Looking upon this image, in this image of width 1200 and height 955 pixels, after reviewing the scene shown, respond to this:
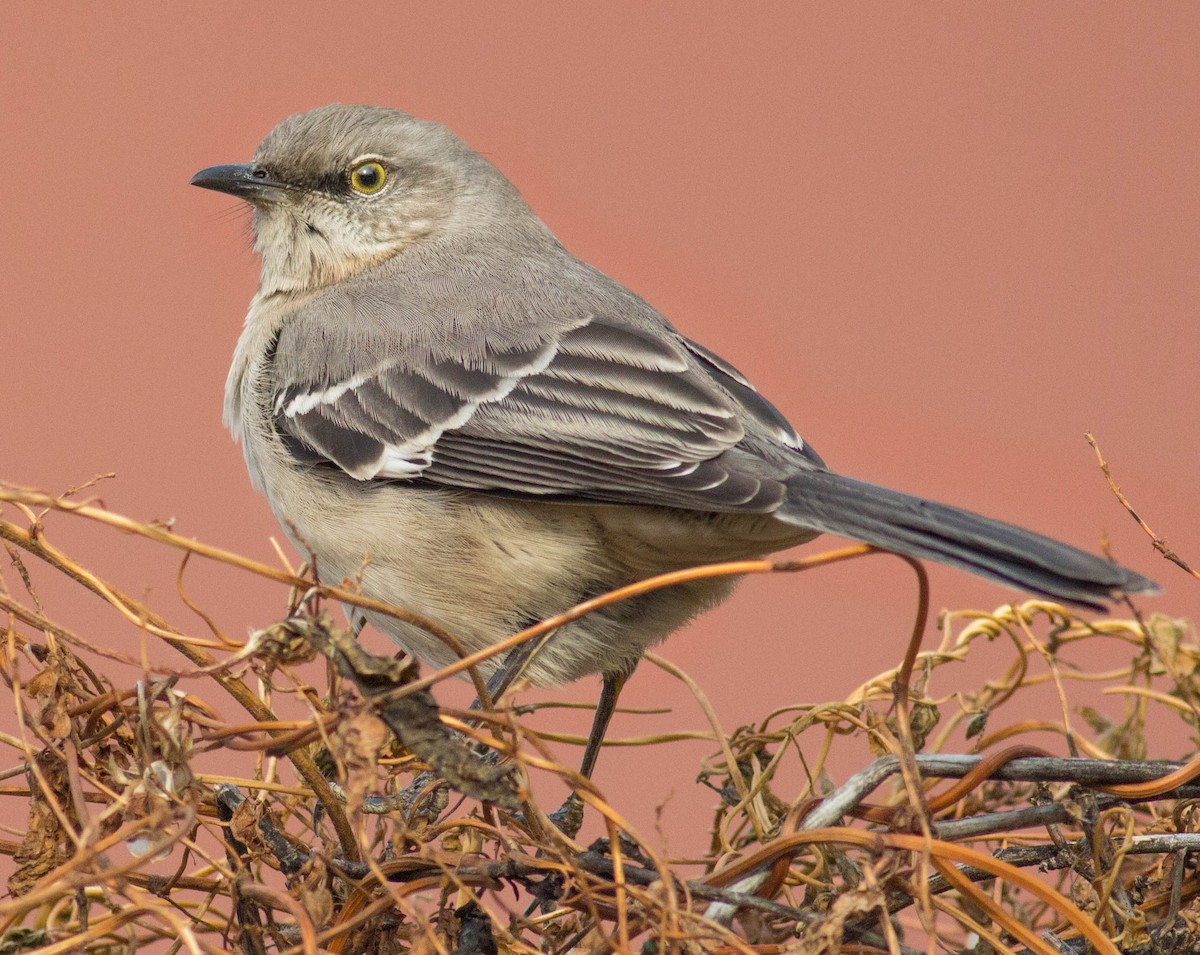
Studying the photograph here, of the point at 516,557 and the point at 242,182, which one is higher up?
the point at 242,182

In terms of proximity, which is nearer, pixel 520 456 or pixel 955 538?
pixel 955 538

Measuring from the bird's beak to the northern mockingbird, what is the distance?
23mm

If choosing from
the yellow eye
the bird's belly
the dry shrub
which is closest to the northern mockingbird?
the bird's belly

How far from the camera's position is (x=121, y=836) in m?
1.41

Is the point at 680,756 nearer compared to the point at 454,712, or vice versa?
the point at 454,712

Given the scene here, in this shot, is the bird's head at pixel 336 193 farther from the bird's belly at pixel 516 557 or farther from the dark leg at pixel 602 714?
the dark leg at pixel 602 714

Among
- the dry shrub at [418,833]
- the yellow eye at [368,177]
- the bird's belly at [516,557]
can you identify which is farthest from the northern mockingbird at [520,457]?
the dry shrub at [418,833]

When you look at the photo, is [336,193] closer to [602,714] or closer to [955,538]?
[602,714]

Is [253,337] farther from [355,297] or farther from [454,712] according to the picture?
[454,712]

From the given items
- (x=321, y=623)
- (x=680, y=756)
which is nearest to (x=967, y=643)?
(x=321, y=623)

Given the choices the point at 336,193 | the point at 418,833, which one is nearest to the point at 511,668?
the point at 418,833

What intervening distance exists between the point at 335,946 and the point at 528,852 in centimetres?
29

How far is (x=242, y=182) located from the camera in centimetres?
326

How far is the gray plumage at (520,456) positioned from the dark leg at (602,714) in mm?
71
